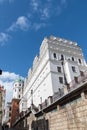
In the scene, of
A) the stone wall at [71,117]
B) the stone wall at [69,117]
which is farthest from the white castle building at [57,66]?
the stone wall at [71,117]

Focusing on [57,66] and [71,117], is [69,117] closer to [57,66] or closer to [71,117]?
[71,117]

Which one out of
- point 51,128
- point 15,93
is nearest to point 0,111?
point 51,128

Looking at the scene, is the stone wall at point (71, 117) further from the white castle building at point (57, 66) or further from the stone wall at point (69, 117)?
the white castle building at point (57, 66)

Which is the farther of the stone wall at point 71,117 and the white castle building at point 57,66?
the white castle building at point 57,66

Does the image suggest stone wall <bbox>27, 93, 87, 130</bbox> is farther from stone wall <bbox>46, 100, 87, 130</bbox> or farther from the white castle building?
the white castle building

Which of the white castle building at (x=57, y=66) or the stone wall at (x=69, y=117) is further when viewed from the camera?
the white castle building at (x=57, y=66)

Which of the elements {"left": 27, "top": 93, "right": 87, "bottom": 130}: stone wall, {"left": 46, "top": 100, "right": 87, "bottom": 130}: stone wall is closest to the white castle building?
A: {"left": 27, "top": 93, "right": 87, "bottom": 130}: stone wall

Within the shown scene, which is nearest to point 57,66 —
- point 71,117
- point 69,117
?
point 69,117

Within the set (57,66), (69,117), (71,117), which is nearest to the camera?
(71,117)

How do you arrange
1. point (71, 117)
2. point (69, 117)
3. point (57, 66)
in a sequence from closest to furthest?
1. point (71, 117)
2. point (69, 117)
3. point (57, 66)

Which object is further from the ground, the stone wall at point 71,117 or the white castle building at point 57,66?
the white castle building at point 57,66

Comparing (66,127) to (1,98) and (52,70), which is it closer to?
(1,98)

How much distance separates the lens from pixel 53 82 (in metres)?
31.0

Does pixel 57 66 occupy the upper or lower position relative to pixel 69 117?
upper
